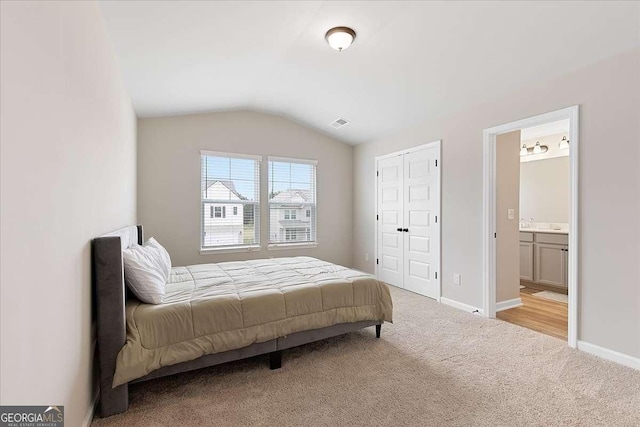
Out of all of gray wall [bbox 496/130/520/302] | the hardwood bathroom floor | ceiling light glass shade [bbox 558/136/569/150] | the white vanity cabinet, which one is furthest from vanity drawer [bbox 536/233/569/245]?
ceiling light glass shade [bbox 558/136/569/150]

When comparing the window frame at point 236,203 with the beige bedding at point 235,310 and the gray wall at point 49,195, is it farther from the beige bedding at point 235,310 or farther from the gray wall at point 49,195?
the gray wall at point 49,195

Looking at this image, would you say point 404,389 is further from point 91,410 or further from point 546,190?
point 546,190

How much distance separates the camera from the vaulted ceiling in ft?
7.36

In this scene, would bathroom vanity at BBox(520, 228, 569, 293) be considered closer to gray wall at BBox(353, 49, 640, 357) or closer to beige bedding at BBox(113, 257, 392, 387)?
gray wall at BBox(353, 49, 640, 357)

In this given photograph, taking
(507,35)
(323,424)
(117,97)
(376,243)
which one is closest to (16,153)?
(323,424)

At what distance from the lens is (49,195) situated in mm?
1225

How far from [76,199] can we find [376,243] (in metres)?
4.40

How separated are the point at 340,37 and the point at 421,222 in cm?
272

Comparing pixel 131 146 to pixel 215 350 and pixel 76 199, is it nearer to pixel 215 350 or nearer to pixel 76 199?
pixel 76 199

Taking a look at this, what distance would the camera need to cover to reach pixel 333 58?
3.21 metres

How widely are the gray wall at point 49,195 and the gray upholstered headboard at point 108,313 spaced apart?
0.20 feet

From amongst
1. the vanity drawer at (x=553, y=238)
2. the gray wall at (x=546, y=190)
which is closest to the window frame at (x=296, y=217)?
the vanity drawer at (x=553, y=238)

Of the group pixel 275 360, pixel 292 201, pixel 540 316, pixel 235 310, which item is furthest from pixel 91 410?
pixel 540 316

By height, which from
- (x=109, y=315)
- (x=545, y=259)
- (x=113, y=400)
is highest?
(x=109, y=315)
